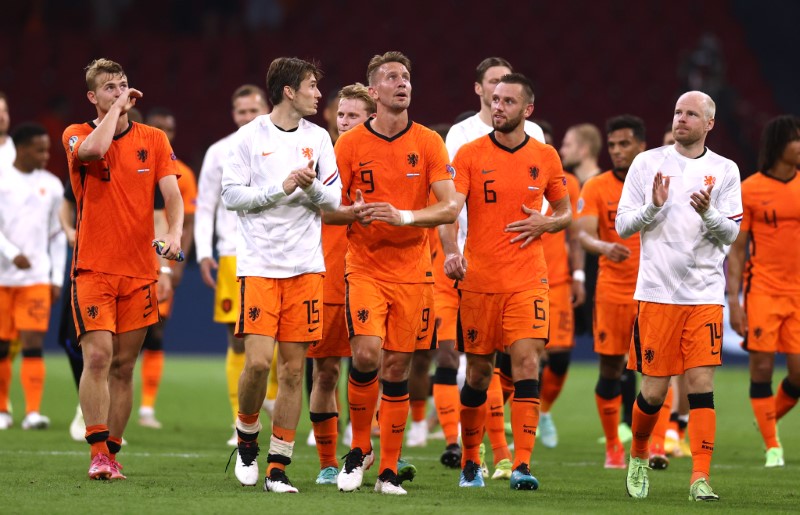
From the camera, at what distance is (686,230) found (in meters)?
7.79

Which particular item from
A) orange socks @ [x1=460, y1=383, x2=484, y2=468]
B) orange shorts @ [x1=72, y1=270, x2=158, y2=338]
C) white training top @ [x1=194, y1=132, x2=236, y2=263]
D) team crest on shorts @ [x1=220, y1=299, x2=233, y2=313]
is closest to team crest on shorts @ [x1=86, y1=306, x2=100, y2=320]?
orange shorts @ [x1=72, y1=270, x2=158, y2=338]

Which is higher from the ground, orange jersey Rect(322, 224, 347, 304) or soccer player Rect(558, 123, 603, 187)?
soccer player Rect(558, 123, 603, 187)

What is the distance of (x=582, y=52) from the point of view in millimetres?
24078

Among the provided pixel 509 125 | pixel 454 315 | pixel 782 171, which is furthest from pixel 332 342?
pixel 782 171

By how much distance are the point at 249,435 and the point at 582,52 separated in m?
17.7

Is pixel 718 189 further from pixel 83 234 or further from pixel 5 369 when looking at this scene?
pixel 5 369

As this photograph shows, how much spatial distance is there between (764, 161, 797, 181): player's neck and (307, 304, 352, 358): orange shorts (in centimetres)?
367

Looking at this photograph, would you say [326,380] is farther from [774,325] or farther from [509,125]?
[774,325]

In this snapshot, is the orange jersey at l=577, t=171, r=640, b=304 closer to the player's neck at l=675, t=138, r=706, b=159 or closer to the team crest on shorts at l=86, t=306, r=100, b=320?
the player's neck at l=675, t=138, r=706, b=159

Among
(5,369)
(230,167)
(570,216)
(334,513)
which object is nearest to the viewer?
(334,513)

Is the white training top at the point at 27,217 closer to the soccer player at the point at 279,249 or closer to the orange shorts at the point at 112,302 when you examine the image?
the orange shorts at the point at 112,302

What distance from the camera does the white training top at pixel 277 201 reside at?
7473 mm

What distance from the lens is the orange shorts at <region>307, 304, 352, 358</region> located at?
26.9ft

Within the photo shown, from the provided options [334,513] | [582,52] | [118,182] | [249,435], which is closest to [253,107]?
[118,182]
